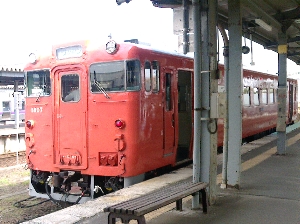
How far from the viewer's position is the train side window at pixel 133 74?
6918 millimetres

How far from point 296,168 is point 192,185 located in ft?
13.3

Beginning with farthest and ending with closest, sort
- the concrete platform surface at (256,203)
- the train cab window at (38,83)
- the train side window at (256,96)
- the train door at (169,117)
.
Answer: the train side window at (256,96) → the train door at (169,117) → the train cab window at (38,83) → the concrete platform surface at (256,203)

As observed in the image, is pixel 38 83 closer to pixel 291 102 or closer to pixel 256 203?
pixel 256 203

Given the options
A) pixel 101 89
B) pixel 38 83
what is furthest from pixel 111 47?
pixel 38 83

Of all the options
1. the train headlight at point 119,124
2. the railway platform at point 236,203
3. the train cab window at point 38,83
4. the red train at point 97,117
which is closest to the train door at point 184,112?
the red train at point 97,117

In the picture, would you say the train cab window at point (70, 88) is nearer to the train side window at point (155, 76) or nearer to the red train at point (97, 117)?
the red train at point (97, 117)

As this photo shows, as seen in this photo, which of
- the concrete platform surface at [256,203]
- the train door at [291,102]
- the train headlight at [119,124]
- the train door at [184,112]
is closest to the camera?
the concrete platform surface at [256,203]

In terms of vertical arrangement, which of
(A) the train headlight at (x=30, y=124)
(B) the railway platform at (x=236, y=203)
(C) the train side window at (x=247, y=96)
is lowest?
(B) the railway platform at (x=236, y=203)

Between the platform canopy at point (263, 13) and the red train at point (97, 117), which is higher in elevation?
the platform canopy at point (263, 13)

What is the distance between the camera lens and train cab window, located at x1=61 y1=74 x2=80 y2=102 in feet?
24.4

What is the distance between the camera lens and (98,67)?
718 centimetres

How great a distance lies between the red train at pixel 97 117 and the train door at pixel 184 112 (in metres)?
0.88

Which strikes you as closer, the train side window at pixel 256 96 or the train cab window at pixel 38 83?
the train cab window at pixel 38 83

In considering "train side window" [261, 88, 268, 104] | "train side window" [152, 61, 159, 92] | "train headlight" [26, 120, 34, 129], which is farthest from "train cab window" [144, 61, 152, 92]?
"train side window" [261, 88, 268, 104]
